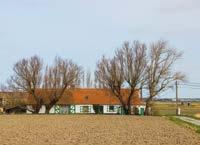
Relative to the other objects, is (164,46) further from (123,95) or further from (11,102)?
(11,102)

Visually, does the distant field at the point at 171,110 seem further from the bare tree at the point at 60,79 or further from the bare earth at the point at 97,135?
the bare earth at the point at 97,135

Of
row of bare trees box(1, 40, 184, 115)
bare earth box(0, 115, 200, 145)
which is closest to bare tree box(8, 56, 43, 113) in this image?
row of bare trees box(1, 40, 184, 115)

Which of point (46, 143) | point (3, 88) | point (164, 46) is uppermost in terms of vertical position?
point (164, 46)

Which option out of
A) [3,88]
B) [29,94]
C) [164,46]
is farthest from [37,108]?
[164,46]

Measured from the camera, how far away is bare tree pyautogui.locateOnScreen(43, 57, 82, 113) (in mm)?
92812

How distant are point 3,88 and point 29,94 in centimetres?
635

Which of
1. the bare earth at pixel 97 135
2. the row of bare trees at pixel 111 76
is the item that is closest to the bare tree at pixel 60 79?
the row of bare trees at pixel 111 76

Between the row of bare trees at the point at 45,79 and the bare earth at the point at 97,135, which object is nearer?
the bare earth at the point at 97,135

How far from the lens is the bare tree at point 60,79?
92.8 metres

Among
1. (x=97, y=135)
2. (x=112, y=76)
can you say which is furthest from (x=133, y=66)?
(x=97, y=135)

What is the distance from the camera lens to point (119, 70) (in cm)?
8700

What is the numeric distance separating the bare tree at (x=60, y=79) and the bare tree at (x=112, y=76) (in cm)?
640

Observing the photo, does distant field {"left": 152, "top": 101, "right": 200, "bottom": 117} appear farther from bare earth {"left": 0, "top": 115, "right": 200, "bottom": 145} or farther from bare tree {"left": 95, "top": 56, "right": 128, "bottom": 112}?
bare earth {"left": 0, "top": 115, "right": 200, "bottom": 145}

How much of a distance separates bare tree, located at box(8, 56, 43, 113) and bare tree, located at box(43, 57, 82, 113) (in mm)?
1965
